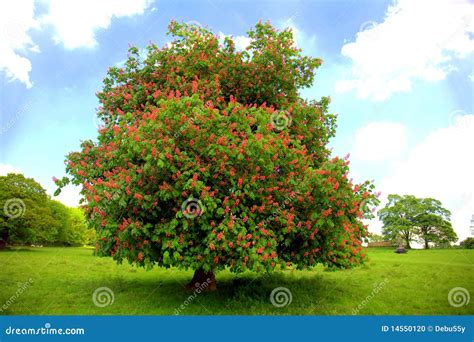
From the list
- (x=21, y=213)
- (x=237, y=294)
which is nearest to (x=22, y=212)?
(x=21, y=213)

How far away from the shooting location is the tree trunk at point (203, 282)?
736 inches

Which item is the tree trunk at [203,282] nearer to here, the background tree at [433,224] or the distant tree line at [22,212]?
the distant tree line at [22,212]

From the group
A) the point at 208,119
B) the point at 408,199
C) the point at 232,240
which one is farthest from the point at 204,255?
the point at 408,199

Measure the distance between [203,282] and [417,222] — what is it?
69902 millimetres

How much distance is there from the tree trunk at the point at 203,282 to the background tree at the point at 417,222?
214ft

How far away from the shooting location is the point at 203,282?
19.4 meters

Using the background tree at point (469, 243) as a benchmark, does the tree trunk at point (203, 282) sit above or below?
below

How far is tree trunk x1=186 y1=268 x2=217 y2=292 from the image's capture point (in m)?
18.7

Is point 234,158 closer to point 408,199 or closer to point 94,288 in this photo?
point 94,288

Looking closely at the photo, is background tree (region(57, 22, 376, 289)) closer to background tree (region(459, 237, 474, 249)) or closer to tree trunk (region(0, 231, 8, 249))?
tree trunk (region(0, 231, 8, 249))

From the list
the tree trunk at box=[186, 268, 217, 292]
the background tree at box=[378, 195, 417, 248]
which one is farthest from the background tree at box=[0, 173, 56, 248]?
the background tree at box=[378, 195, 417, 248]

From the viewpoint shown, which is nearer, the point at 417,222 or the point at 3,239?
the point at 3,239

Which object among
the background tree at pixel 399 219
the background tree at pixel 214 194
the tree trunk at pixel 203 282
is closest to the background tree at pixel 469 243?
the background tree at pixel 399 219

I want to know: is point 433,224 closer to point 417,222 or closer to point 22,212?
point 417,222
